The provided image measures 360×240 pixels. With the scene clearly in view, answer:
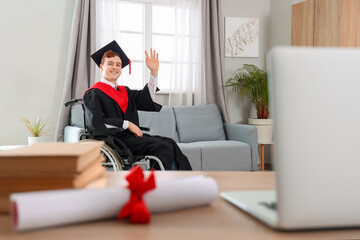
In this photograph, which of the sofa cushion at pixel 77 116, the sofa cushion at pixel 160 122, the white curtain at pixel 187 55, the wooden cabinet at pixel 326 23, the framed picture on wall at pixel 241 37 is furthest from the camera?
the framed picture on wall at pixel 241 37

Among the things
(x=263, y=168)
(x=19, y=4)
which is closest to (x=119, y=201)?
(x=19, y=4)

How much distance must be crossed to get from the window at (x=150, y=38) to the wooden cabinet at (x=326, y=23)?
137cm

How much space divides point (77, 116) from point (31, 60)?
0.87 meters

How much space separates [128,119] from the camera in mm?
3289

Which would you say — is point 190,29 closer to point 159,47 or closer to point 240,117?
point 159,47

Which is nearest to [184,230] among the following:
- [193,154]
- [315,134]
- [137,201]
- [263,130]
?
[137,201]

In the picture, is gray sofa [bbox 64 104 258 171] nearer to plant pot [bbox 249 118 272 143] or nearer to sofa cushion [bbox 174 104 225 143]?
sofa cushion [bbox 174 104 225 143]

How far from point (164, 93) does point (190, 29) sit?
0.87 metres

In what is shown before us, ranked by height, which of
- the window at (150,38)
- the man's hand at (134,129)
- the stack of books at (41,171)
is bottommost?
the man's hand at (134,129)

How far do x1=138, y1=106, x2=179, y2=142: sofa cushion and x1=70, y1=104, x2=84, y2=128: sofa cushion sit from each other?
0.67 meters

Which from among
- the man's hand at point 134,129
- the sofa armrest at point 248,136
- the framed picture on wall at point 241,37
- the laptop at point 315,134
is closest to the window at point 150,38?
the framed picture on wall at point 241,37

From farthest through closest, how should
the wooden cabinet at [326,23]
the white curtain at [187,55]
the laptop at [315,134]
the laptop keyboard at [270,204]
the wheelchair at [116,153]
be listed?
A: the white curtain at [187,55], the wooden cabinet at [326,23], the wheelchair at [116,153], the laptop keyboard at [270,204], the laptop at [315,134]

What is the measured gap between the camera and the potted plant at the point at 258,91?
15.9 feet

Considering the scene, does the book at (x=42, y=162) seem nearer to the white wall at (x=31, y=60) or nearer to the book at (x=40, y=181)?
the book at (x=40, y=181)
